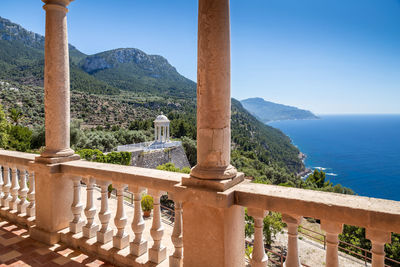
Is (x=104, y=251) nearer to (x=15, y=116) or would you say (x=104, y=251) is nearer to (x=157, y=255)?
(x=157, y=255)

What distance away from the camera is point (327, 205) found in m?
1.99

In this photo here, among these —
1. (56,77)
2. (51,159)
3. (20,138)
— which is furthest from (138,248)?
(20,138)

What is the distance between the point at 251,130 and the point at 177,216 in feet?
363

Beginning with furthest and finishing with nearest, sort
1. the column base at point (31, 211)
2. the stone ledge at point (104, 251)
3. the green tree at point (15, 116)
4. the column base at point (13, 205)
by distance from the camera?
1. the green tree at point (15, 116)
2. the column base at point (13, 205)
3. the column base at point (31, 211)
4. the stone ledge at point (104, 251)

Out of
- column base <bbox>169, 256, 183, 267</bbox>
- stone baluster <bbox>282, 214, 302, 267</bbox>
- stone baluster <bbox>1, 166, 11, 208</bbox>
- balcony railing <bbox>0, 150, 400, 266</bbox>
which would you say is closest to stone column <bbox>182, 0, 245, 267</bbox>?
balcony railing <bbox>0, 150, 400, 266</bbox>

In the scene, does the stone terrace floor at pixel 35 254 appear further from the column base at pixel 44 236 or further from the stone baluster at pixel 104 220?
the stone baluster at pixel 104 220

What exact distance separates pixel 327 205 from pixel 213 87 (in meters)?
1.41

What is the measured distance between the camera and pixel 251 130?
364 feet

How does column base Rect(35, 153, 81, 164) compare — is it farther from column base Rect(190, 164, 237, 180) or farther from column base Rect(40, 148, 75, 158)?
column base Rect(190, 164, 237, 180)

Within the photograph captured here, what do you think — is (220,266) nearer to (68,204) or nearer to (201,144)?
(201,144)

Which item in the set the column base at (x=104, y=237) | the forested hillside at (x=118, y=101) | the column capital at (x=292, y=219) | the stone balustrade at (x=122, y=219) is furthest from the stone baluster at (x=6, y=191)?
the forested hillside at (x=118, y=101)

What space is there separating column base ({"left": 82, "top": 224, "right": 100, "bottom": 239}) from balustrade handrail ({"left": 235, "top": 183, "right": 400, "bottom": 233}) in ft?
7.56

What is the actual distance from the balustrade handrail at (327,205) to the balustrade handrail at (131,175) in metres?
0.80

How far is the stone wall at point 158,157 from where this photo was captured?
113ft
